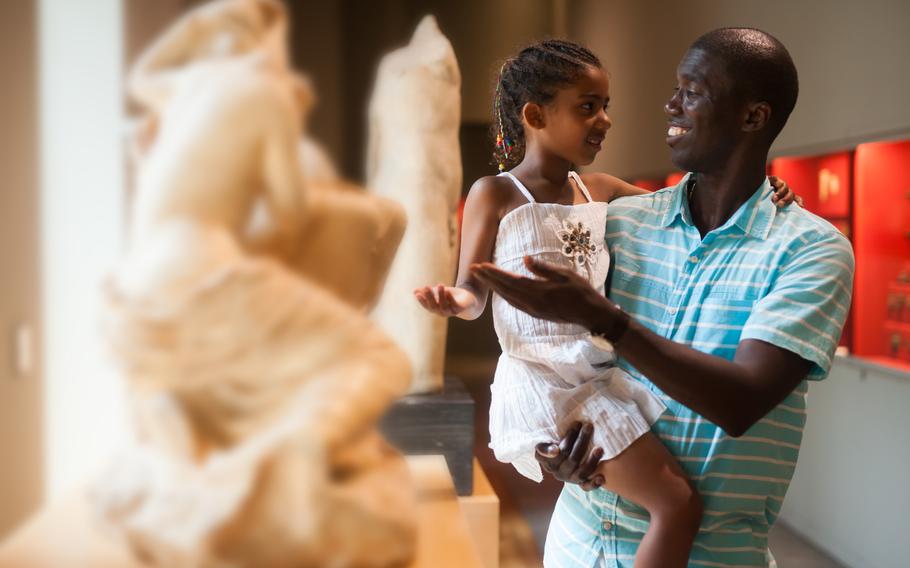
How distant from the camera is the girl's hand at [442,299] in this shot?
134 cm

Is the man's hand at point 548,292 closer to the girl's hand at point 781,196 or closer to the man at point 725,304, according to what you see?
the man at point 725,304

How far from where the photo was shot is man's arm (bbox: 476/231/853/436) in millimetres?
1267

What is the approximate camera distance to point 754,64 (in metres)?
1.49

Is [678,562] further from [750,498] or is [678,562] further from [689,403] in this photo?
[689,403]

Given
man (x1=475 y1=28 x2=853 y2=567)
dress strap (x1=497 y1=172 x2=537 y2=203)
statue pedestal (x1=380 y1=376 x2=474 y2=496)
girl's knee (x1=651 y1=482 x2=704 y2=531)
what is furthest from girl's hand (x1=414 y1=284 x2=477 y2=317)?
statue pedestal (x1=380 y1=376 x2=474 y2=496)

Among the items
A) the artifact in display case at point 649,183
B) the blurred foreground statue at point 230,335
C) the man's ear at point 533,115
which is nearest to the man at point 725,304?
the man's ear at point 533,115

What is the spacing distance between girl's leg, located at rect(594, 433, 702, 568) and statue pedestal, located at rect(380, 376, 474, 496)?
737 millimetres

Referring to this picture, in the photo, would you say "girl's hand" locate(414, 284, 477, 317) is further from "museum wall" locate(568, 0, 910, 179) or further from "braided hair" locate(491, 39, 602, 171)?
"museum wall" locate(568, 0, 910, 179)

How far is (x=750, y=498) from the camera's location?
60.8 inches

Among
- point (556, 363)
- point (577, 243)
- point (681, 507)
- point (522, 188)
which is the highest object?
point (522, 188)

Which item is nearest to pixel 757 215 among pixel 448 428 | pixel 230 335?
pixel 230 335

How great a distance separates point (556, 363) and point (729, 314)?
13.1 inches

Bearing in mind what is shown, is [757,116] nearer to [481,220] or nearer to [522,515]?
[481,220]

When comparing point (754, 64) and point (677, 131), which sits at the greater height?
point (754, 64)
